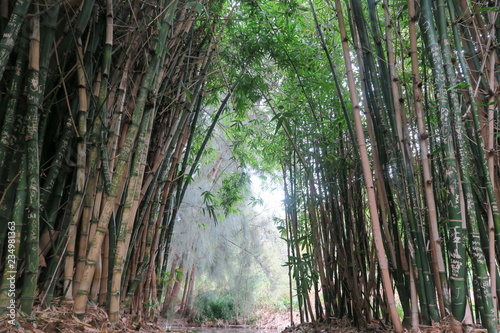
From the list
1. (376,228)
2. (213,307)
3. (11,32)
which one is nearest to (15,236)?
(11,32)

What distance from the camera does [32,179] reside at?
99 centimetres

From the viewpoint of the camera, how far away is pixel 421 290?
123 cm

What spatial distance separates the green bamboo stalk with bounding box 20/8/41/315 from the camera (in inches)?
38.1

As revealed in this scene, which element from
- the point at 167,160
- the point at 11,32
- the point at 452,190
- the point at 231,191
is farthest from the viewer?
the point at 231,191

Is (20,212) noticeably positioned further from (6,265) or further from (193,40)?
(193,40)

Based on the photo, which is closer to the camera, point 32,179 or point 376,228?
point 32,179

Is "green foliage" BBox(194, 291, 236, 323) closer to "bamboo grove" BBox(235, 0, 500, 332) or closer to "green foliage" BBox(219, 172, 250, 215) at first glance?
"green foliage" BBox(219, 172, 250, 215)

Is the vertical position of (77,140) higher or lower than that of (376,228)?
higher

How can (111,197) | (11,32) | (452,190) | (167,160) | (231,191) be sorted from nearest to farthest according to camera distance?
(11,32)
(452,190)
(111,197)
(167,160)
(231,191)

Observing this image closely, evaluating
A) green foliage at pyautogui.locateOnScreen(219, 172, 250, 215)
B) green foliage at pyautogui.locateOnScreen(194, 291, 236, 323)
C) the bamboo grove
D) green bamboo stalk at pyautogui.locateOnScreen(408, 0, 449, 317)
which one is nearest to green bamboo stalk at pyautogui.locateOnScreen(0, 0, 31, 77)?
the bamboo grove

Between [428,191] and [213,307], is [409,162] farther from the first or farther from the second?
[213,307]

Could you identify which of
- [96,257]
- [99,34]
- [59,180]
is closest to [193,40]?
[99,34]

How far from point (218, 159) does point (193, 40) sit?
4.23m

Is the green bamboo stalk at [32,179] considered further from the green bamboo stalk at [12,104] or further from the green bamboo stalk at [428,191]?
the green bamboo stalk at [428,191]
